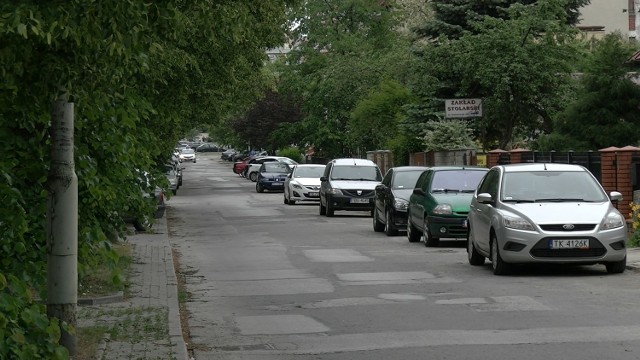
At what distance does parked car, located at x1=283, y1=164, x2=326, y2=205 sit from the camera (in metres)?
45.2

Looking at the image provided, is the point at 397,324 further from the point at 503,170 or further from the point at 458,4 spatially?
the point at 458,4

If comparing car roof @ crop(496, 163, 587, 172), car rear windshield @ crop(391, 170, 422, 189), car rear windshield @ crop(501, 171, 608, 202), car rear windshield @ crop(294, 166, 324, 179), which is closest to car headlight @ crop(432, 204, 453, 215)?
car roof @ crop(496, 163, 587, 172)

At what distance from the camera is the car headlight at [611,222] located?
54.2ft

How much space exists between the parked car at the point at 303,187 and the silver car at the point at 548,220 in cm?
2701

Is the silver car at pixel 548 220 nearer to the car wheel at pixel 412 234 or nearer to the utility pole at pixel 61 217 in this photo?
the car wheel at pixel 412 234

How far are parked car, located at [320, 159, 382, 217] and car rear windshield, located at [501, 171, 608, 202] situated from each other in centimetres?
1734

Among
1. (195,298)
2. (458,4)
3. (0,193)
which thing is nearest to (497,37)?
(458,4)

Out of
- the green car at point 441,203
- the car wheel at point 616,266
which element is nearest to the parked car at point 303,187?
the green car at point 441,203

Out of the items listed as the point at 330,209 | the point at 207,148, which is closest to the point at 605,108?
the point at 330,209

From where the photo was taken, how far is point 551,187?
57.8 feet

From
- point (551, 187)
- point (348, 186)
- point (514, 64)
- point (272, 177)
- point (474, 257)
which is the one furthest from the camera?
point (272, 177)

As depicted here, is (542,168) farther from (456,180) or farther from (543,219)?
(456,180)

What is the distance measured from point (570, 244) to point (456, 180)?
26.0 feet

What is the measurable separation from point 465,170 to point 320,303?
10657 millimetres
